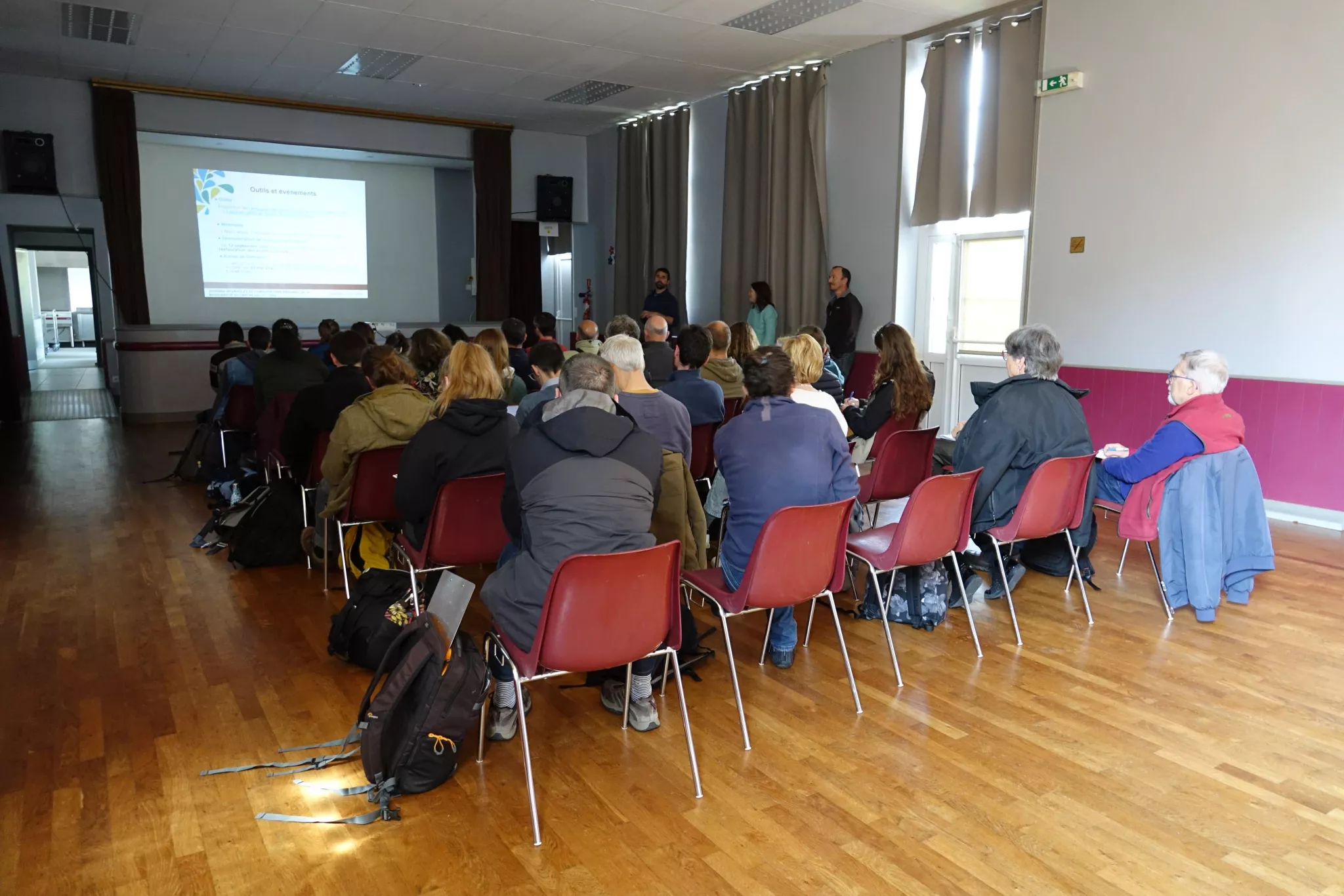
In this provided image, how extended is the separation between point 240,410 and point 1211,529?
5.54 meters

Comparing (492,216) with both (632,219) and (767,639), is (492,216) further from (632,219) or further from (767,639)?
(767,639)

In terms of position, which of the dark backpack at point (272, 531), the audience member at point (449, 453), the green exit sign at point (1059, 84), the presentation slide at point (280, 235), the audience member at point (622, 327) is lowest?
the dark backpack at point (272, 531)

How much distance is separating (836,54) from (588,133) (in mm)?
4779

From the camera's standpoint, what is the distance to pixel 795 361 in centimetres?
402

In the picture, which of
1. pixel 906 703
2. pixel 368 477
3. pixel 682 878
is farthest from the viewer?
pixel 368 477

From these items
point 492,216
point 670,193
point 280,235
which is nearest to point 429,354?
point 670,193

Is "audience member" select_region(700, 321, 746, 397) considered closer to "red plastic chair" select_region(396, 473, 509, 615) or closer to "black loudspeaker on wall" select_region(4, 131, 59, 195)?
"red plastic chair" select_region(396, 473, 509, 615)

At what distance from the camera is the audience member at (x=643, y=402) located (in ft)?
11.6

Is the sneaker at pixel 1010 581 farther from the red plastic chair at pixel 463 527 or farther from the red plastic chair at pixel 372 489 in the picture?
the red plastic chair at pixel 372 489

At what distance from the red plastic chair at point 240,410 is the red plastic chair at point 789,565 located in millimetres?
4152

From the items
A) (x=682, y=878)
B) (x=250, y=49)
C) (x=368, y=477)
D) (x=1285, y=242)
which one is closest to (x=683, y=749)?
(x=682, y=878)

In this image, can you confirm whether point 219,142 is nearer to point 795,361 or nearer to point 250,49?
point 250,49

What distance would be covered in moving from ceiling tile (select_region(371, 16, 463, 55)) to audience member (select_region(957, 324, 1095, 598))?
18.6 ft

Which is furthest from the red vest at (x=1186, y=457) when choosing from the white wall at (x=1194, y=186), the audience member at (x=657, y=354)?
the audience member at (x=657, y=354)
